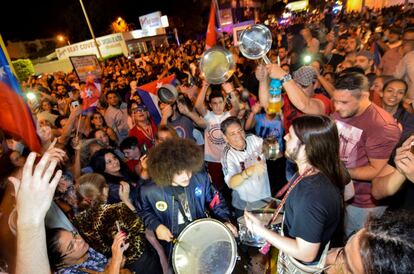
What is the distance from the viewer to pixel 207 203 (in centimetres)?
284

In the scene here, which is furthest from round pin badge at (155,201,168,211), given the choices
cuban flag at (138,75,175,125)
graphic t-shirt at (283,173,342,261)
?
cuban flag at (138,75,175,125)

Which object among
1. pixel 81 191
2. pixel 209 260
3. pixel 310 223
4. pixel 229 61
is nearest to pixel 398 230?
pixel 310 223

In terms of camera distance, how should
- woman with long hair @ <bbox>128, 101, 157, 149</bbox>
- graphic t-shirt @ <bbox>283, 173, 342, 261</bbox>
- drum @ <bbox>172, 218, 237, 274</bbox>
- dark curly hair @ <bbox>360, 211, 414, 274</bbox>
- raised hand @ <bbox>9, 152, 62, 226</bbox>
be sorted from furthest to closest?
woman with long hair @ <bbox>128, 101, 157, 149</bbox> → drum @ <bbox>172, 218, 237, 274</bbox> → graphic t-shirt @ <bbox>283, 173, 342, 261</bbox> → raised hand @ <bbox>9, 152, 62, 226</bbox> → dark curly hair @ <bbox>360, 211, 414, 274</bbox>

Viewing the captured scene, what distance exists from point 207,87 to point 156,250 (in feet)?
9.04

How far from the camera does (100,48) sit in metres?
21.7

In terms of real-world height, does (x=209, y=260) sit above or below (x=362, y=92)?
below

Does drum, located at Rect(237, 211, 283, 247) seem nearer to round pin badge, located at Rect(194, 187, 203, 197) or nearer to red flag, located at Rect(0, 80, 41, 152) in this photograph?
round pin badge, located at Rect(194, 187, 203, 197)

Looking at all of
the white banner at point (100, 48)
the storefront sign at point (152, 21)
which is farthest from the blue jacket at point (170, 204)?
the storefront sign at point (152, 21)

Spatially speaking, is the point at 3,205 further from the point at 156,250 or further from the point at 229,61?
the point at 229,61

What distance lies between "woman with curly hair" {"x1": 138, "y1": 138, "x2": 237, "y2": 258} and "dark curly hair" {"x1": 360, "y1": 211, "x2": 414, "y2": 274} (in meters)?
1.44

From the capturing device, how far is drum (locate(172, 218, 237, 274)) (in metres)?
2.22

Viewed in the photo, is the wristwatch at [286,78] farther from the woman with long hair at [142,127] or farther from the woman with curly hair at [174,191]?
the woman with long hair at [142,127]

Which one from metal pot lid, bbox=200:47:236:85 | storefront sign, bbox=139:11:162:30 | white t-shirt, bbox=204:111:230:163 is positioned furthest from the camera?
storefront sign, bbox=139:11:162:30

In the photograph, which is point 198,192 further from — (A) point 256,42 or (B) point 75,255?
(A) point 256,42
